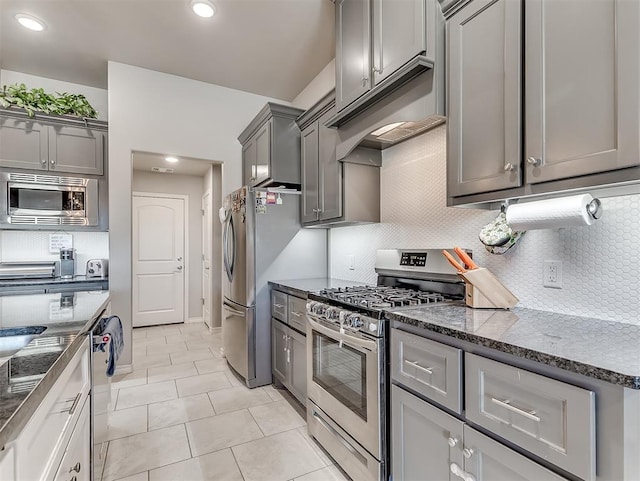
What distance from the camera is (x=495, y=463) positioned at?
1088 mm

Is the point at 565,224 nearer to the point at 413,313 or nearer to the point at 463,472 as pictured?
the point at 413,313

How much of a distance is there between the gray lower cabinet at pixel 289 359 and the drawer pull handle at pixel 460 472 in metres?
1.34

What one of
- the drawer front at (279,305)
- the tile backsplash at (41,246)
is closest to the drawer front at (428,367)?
the drawer front at (279,305)

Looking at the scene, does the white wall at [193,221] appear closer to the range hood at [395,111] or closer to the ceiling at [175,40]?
the ceiling at [175,40]

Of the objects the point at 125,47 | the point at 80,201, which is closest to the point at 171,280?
the point at 80,201

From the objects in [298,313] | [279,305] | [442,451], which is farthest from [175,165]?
[442,451]

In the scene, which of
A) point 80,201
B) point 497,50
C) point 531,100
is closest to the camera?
point 531,100

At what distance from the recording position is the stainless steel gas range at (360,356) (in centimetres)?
156

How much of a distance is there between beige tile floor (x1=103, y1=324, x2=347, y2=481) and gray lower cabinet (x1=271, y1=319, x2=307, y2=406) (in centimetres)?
16

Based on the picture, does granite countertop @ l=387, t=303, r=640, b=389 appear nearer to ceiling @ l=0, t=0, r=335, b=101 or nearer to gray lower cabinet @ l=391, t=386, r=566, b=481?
gray lower cabinet @ l=391, t=386, r=566, b=481

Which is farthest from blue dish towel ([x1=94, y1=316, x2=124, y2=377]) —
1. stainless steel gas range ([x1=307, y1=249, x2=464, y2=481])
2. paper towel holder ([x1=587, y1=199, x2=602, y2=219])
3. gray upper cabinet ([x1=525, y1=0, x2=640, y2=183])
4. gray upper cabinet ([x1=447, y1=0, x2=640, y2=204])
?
paper towel holder ([x1=587, y1=199, x2=602, y2=219])

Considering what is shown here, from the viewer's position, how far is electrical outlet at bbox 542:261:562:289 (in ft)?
Answer: 4.85

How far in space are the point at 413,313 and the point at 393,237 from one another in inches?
42.6

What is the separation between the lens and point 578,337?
3.63ft
